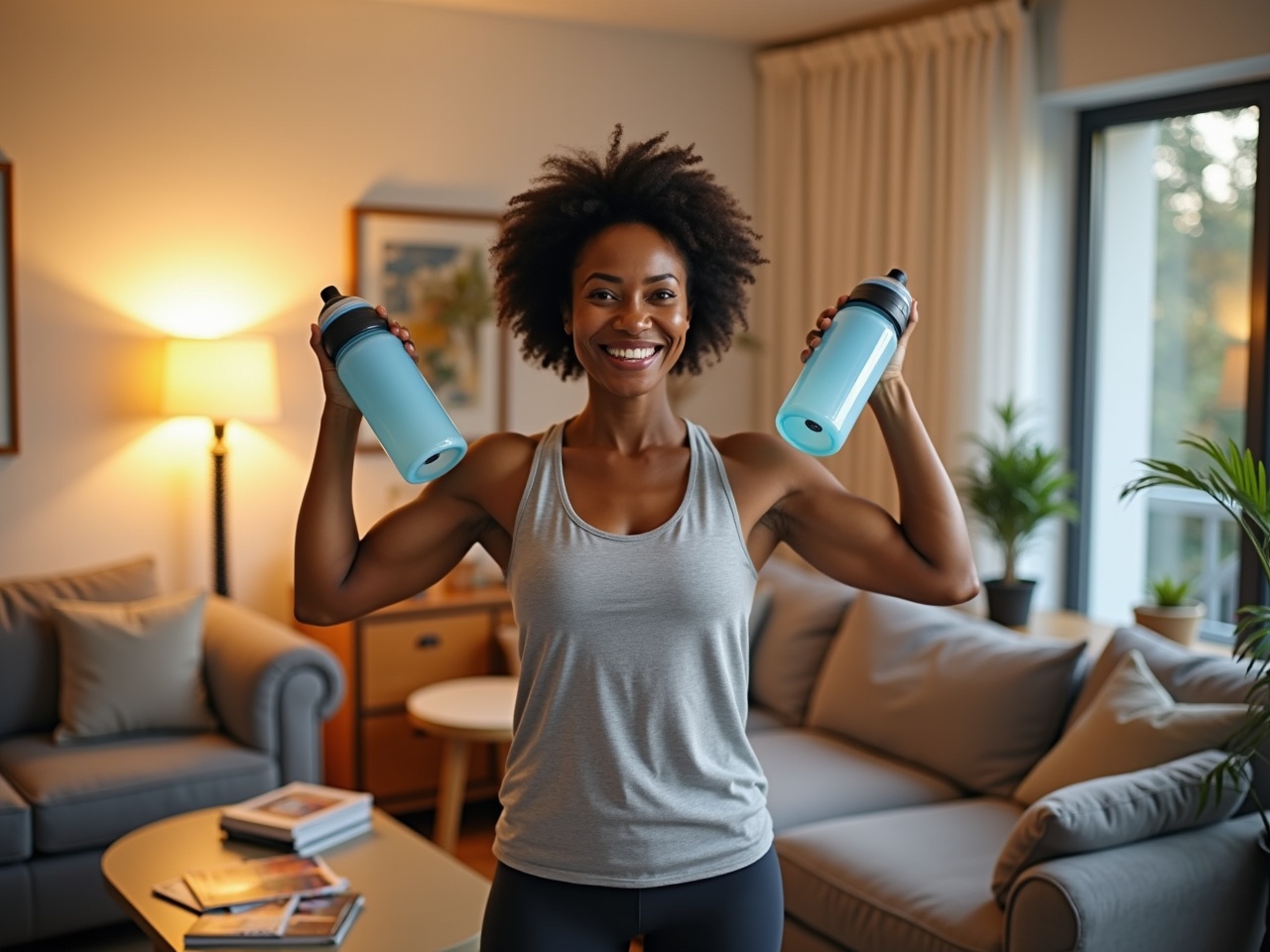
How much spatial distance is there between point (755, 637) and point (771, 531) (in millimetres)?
2280

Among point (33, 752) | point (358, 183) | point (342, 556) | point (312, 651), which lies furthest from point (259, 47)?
point (342, 556)

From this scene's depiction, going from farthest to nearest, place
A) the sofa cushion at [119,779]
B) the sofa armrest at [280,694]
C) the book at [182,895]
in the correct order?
the sofa armrest at [280,694], the sofa cushion at [119,779], the book at [182,895]

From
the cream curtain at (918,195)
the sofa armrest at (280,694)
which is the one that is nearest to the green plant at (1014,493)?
the cream curtain at (918,195)

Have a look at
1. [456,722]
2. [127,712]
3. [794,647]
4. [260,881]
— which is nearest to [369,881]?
[260,881]

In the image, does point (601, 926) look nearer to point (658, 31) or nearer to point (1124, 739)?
point (1124, 739)

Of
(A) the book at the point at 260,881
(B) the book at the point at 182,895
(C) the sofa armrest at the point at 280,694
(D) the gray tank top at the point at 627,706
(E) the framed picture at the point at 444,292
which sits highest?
(E) the framed picture at the point at 444,292

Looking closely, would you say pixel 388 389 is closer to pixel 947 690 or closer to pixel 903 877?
pixel 903 877

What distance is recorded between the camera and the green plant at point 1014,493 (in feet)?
12.7

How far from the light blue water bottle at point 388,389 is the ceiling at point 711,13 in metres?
3.10

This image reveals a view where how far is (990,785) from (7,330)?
9.55ft

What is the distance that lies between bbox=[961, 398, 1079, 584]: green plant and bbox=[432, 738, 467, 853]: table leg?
64.9 inches

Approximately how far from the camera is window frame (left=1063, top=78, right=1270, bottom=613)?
3.69 metres

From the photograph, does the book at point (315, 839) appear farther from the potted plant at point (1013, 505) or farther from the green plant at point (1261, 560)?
the potted plant at point (1013, 505)

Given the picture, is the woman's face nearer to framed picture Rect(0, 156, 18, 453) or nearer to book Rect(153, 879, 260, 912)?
book Rect(153, 879, 260, 912)
